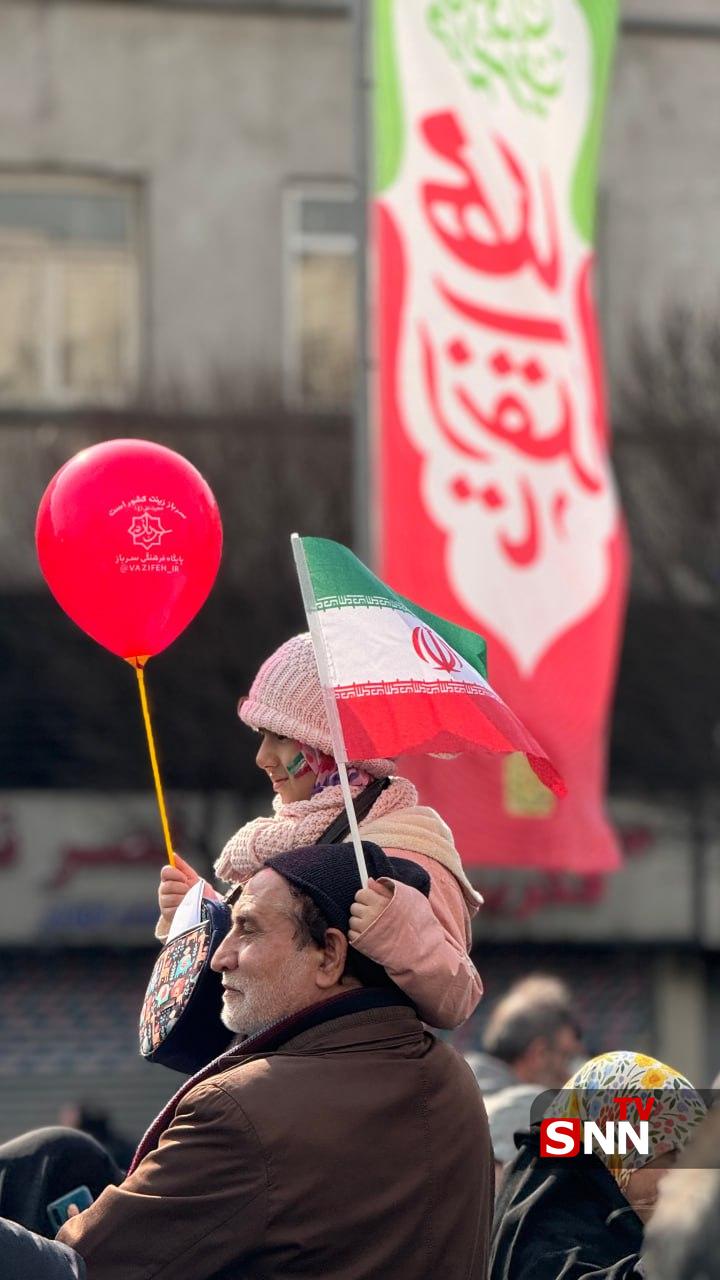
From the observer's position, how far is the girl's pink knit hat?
12.7 feet

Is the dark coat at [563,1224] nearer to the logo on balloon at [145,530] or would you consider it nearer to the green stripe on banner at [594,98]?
the logo on balloon at [145,530]

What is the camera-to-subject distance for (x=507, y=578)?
952cm

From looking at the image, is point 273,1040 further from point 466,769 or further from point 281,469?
point 281,469

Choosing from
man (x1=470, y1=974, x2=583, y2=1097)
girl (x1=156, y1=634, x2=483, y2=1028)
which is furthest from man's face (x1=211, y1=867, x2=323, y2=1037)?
man (x1=470, y1=974, x2=583, y2=1097)

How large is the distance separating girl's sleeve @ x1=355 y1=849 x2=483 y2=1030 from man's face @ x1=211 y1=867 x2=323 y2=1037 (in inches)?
4.0

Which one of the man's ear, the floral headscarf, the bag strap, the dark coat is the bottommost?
the dark coat

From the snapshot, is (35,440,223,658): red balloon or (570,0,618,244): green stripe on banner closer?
(35,440,223,658): red balloon

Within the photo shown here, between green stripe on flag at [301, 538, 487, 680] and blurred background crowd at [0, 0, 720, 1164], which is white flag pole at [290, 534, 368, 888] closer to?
green stripe on flag at [301, 538, 487, 680]

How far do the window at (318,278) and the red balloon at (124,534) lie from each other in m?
11.8

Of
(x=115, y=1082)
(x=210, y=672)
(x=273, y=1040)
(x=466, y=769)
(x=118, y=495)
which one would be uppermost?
(x=118, y=495)

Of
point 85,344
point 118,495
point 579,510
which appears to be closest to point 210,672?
point 85,344

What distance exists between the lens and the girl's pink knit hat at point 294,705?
3.88 meters

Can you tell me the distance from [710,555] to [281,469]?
304 cm

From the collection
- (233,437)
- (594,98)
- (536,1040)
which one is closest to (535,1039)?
(536,1040)
